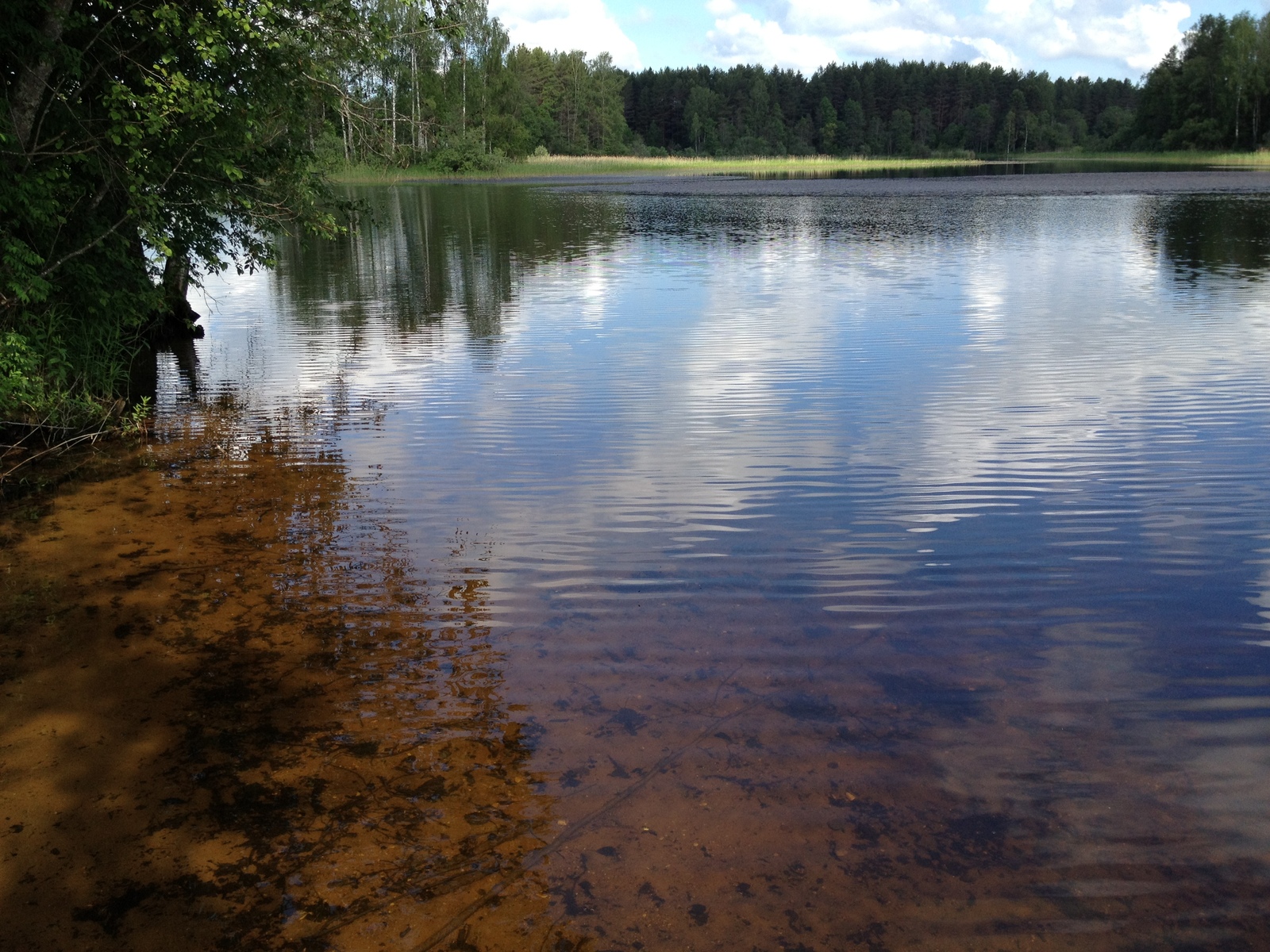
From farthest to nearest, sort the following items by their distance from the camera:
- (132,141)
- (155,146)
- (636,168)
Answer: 1. (636,168)
2. (155,146)
3. (132,141)

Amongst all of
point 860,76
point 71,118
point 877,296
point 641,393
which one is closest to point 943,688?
point 641,393

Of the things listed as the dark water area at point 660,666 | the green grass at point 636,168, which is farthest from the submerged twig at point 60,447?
the green grass at point 636,168

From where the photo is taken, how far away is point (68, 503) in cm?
863

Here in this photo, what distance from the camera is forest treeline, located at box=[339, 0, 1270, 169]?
279 feet

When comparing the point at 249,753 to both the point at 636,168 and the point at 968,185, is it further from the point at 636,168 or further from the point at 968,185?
the point at 636,168

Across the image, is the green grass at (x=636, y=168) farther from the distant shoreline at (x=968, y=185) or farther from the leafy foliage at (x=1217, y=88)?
the leafy foliage at (x=1217, y=88)

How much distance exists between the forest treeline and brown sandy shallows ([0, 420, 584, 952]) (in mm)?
41460

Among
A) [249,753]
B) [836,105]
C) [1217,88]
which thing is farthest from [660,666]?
[836,105]

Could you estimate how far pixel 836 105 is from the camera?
18025cm

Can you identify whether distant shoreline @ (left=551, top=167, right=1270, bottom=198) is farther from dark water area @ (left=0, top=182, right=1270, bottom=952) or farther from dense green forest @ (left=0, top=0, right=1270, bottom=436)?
dark water area @ (left=0, top=182, right=1270, bottom=952)

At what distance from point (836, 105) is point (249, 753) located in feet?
629

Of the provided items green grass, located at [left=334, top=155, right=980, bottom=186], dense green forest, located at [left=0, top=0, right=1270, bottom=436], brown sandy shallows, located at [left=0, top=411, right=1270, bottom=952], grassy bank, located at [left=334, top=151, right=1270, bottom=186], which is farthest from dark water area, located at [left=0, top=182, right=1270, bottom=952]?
green grass, located at [left=334, top=155, right=980, bottom=186]

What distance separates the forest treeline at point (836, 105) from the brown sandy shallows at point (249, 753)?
1632 inches

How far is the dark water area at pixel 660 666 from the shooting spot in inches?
155
